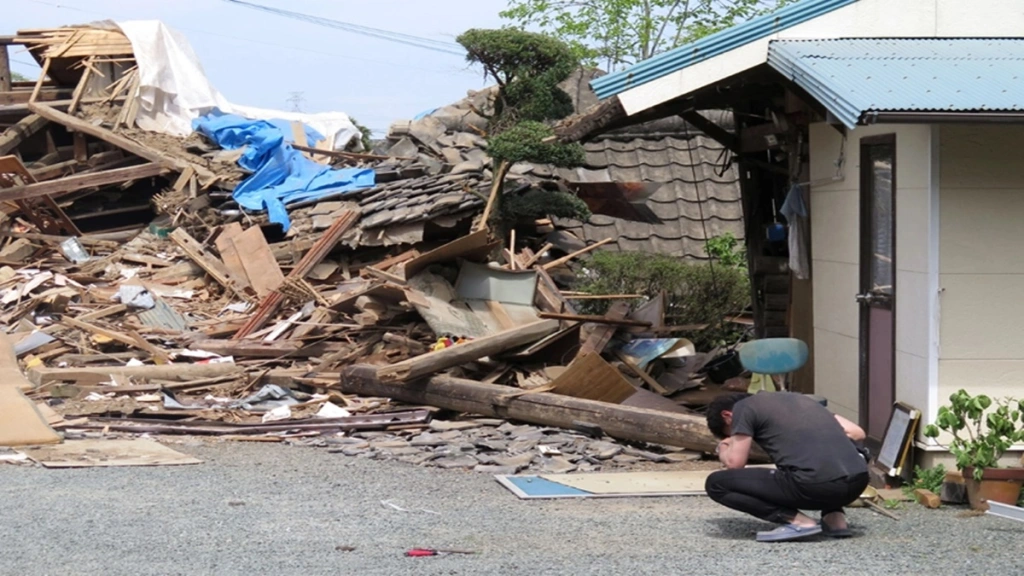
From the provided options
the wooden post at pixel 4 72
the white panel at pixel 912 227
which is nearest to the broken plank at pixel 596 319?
the white panel at pixel 912 227

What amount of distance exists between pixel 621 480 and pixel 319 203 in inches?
461

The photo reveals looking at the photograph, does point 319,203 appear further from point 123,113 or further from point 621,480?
point 621,480

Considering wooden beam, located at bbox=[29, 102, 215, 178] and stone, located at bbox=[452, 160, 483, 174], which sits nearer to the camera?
stone, located at bbox=[452, 160, 483, 174]

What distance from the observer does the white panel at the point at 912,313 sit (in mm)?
8531

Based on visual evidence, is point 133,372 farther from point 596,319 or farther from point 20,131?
point 20,131

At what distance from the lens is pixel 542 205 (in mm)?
16219

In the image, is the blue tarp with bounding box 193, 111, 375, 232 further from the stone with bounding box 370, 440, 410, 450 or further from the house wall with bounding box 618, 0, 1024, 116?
the house wall with bounding box 618, 0, 1024, 116

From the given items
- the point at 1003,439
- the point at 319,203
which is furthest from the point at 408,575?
the point at 319,203

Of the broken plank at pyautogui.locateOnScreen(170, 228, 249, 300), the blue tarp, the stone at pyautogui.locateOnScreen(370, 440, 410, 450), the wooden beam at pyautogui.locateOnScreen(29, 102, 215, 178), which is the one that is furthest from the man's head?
the wooden beam at pyautogui.locateOnScreen(29, 102, 215, 178)

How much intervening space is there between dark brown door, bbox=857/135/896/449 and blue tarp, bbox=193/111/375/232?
38.4 feet

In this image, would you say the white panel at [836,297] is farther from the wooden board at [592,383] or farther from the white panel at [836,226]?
the wooden board at [592,383]

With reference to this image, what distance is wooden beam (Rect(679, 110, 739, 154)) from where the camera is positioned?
41.5ft

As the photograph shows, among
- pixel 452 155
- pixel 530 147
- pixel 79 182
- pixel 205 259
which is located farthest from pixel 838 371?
pixel 79 182

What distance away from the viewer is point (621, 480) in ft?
31.2
